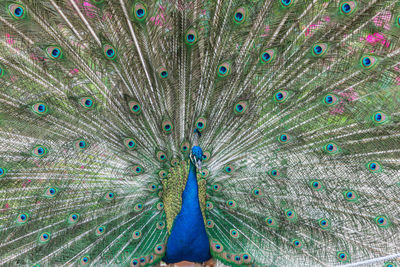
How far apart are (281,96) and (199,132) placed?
0.60 m

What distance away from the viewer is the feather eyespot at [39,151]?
1884 millimetres

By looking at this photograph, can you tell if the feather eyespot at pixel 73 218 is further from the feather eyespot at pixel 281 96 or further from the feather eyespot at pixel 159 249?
the feather eyespot at pixel 281 96

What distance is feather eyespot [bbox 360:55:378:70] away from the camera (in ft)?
5.82

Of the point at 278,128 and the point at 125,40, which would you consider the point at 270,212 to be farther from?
the point at 125,40

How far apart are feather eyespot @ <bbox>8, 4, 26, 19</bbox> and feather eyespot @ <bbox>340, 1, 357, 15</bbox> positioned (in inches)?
66.7

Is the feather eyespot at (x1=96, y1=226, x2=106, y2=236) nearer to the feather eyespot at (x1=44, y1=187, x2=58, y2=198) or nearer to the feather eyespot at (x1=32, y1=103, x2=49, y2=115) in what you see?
the feather eyespot at (x1=44, y1=187, x2=58, y2=198)

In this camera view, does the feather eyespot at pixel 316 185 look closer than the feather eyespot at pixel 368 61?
No

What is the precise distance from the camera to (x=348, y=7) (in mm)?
1652

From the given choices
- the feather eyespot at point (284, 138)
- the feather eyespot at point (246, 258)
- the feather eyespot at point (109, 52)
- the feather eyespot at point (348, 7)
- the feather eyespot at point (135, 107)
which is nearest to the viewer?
the feather eyespot at point (348, 7)

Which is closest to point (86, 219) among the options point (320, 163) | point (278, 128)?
point (278, 128)

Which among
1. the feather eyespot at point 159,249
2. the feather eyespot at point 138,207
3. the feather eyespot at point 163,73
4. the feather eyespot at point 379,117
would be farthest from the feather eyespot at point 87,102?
the feather eyespot at point 379,117

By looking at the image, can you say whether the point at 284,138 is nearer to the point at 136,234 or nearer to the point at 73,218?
the point at 136,234

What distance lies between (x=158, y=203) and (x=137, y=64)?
1044mm

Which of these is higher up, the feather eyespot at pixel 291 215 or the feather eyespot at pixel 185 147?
the feather eyespot at pixel 185 147
